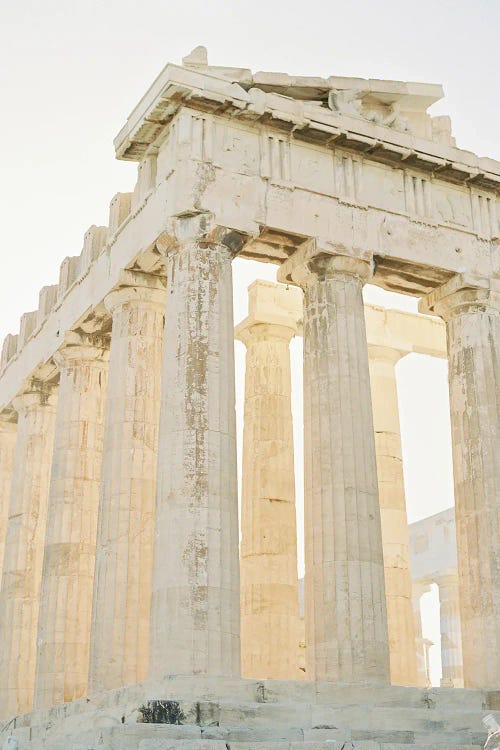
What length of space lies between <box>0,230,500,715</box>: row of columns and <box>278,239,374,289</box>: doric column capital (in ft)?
0.15

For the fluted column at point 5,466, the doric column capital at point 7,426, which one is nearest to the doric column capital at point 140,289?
the doric column capital at point 7,426

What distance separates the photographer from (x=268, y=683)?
78.0ft

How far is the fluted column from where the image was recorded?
42.2 m

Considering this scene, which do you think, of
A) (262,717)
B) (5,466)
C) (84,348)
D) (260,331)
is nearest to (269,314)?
(260,331)

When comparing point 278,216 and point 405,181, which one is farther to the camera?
point 405,181

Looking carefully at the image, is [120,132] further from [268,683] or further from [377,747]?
[377,747]

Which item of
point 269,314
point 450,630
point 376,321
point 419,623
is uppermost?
point 376,321

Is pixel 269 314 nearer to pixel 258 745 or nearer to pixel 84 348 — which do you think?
pixel 84 348

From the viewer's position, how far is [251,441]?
36750mm

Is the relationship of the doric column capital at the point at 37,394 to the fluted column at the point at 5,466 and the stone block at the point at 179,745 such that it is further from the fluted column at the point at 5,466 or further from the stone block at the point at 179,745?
the stone block at the point at 179,745

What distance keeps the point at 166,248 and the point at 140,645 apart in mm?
10497

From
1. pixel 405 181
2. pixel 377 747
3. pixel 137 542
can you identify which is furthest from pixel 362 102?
pixel 377 747

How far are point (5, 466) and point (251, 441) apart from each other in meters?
11.8

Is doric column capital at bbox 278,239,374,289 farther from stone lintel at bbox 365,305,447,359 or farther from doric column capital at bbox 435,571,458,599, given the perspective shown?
doric column capital at bbox 435,571,458,599
